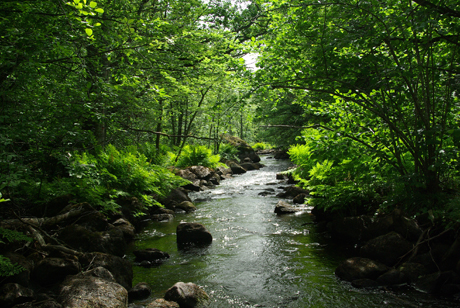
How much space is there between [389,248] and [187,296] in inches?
134

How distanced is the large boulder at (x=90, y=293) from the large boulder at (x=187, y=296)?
627 millimetres

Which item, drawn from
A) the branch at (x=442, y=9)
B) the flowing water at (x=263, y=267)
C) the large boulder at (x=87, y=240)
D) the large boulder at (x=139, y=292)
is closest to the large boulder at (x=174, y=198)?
the flowing water at (x=263, y=267)

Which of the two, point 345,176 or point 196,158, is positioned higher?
point 345,176

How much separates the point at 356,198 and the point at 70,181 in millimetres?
6309

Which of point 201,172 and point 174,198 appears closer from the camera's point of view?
point 174,198

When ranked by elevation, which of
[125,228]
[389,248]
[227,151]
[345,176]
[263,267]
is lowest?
[263,267]

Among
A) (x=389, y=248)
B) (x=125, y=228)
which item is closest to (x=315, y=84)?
(x=389, y=248)

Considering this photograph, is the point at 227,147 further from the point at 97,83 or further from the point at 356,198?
the point at 97,83

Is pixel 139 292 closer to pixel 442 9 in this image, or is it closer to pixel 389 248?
pixel 389 248

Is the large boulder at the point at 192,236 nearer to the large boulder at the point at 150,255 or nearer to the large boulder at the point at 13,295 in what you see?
the large boulder at the point at 150,255

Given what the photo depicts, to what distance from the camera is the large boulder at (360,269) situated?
15.2 feet

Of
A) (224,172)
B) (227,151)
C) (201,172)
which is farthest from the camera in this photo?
(227,151)

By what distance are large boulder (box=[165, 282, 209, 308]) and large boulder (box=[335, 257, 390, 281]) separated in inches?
88.2

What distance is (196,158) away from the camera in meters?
18.6
